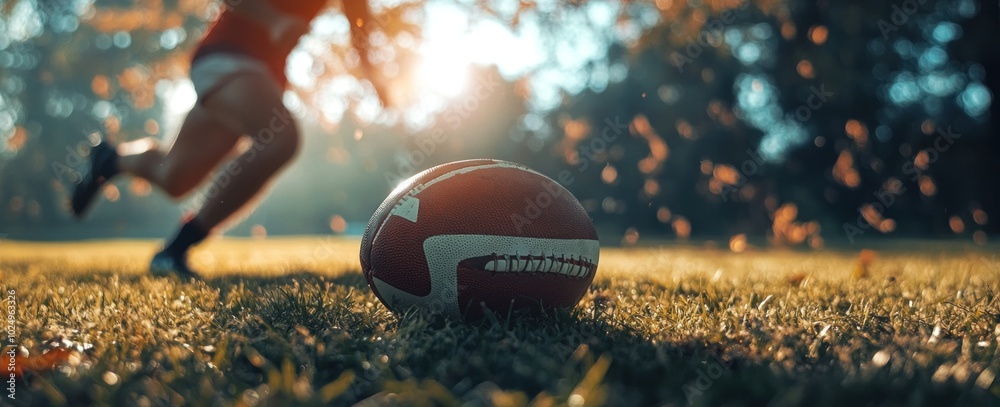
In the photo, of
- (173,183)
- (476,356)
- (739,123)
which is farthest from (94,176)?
(739,123)

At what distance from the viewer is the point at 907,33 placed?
64.0 ft

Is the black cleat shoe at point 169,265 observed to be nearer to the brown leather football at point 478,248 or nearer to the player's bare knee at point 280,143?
the player's bare knee at point 280,143

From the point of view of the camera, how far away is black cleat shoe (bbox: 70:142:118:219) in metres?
4.54

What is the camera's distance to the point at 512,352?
174cm

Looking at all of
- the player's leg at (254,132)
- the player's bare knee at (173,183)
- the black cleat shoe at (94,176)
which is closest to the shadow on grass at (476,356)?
the player's leg at (254,132)

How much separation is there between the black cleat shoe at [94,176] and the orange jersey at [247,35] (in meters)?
1.23

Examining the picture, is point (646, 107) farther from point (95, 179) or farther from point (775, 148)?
point (95, 179)

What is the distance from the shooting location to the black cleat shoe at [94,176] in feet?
14.9

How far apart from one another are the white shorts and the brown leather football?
178cm

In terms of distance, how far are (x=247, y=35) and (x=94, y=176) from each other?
1767 millimetres

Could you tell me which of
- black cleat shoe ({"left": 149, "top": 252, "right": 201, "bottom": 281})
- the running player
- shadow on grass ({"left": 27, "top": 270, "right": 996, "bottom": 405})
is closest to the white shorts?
the running player

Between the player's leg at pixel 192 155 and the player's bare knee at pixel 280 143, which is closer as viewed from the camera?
the player's bare knee at pixel 280 143

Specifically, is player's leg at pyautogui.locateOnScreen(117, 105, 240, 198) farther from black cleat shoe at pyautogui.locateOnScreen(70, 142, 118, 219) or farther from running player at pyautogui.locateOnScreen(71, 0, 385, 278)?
black cleat shoe at pyautogui.locateOnScreen(70, 142, 118, 219)

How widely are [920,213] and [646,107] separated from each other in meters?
9.45
